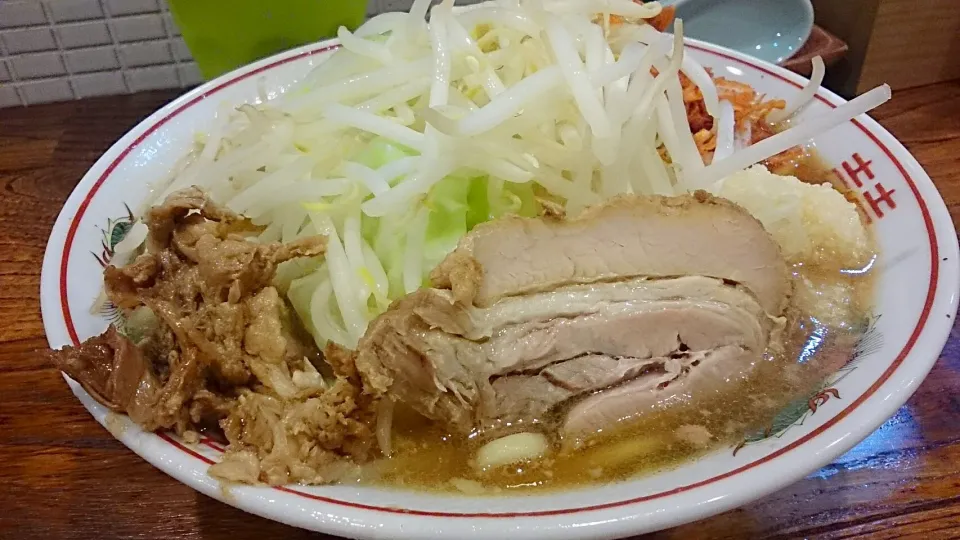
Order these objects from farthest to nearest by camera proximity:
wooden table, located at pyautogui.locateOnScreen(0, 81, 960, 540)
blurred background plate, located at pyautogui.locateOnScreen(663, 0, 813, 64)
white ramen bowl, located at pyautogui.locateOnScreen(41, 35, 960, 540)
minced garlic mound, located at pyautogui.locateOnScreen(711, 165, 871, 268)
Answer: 1. blurred background plate, located at pyautogui.locateOnScreen(663, 0, 813, 64)
2. minced garlic mound, located at pyautogui.locateOnScreen(711, 165, 871, 268)
3. wooden table, located at pyautogui.locateOnScreen(0, 81, 960, 540)
4. white ramen bowl, located at pyautogui.locateOnScreen(41, 35, 960, 540)

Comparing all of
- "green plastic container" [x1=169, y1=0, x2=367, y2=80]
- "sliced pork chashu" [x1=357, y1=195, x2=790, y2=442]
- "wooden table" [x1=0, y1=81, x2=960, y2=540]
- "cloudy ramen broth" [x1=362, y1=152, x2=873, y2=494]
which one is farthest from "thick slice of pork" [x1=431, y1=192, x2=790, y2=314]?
"green plastic container" [x1=169, y1=0, x2=367, y2=80]

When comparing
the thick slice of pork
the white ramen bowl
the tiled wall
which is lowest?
the white ramen bowl

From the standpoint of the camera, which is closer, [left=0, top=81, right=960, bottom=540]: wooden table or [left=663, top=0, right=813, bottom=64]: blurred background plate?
[left=0, top=81, right=960, bottom=540]: wooden table

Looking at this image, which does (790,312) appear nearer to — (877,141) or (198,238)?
(877,141)

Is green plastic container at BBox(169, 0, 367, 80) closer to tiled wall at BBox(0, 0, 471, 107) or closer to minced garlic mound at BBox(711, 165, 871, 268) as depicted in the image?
tiled wall at BBox(0, 0, 471, 107)

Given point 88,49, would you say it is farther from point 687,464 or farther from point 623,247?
point 687,464

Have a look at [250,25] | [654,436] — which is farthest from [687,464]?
[250,25]
